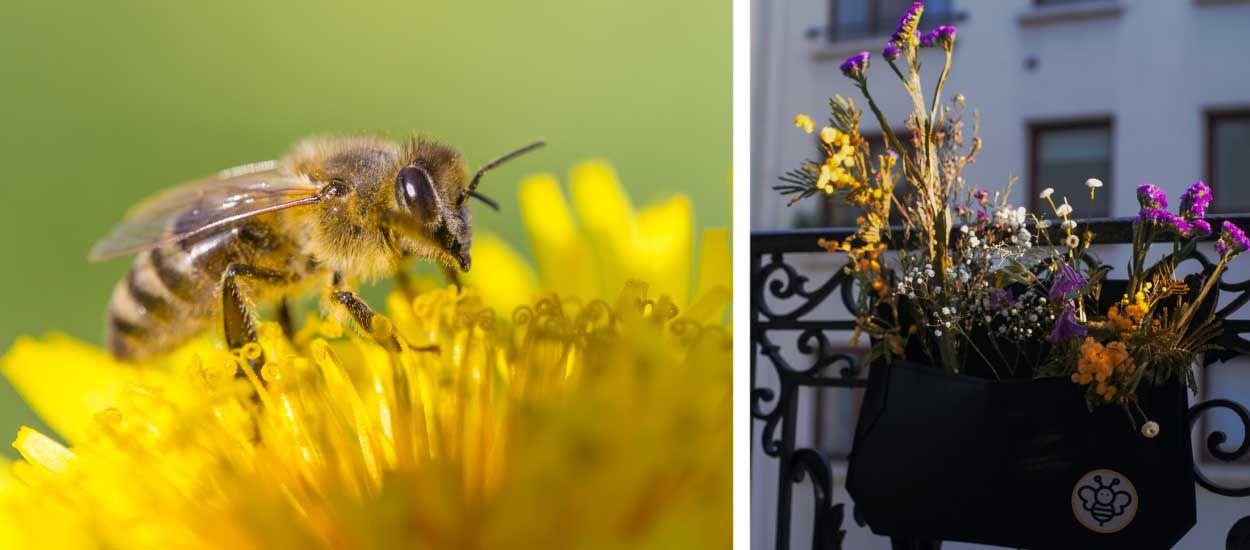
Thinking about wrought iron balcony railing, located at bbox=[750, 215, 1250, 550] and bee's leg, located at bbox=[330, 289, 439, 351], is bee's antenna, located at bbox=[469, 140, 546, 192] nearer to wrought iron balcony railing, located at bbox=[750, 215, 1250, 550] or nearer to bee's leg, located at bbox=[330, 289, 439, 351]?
bee's leg, located at bbox=[330, 289, 439, 351]

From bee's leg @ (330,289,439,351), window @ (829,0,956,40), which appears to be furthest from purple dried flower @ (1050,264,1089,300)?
Answer: window @ (829,0,956,40)

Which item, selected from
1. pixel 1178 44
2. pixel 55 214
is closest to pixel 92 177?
pixel 55 214

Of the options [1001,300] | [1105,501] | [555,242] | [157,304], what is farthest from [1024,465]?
[157,304]

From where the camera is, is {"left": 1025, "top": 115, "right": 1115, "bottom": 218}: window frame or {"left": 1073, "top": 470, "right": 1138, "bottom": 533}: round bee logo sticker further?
{"left": 1025, "top": 115, "right": 1115, "bottom": 218}: window frame

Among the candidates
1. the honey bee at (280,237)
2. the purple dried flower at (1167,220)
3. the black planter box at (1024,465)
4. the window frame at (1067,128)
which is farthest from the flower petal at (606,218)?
the window frame at (1067,128)

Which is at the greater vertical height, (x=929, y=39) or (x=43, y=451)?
(x=929, y=39)

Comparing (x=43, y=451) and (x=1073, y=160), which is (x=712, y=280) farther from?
(x=1073, y=160)

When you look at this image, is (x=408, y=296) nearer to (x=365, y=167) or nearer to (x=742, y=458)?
(x=365, y=167)
